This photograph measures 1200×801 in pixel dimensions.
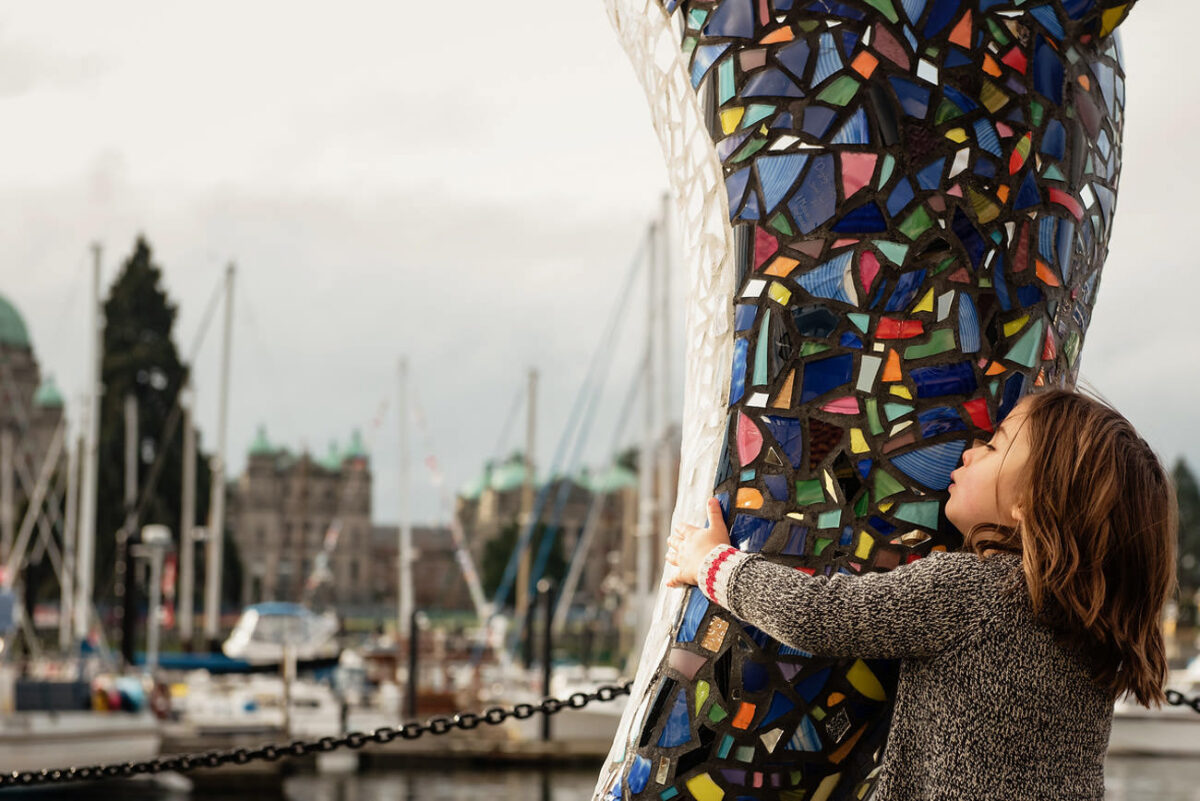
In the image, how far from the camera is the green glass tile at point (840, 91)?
2639 mm

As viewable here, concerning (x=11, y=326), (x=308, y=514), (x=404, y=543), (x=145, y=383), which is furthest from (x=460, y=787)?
(x=308, y=514)

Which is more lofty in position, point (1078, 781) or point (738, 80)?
point (738, 80)

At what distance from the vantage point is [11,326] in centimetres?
7019

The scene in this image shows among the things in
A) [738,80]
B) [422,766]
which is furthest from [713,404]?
[422,766]

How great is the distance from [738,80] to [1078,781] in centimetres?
134

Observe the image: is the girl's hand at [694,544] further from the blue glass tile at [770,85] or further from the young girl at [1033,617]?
the blue glass tile at [770,85]

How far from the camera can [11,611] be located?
17.3 m

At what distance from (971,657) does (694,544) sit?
1.74 feet

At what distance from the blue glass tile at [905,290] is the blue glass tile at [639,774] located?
2.92 ft

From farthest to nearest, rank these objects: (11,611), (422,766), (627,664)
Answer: (627,664) < (422,766) < (11,611)

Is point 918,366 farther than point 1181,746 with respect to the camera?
No

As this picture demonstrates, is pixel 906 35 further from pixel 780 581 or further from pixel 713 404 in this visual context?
pixel 780 581

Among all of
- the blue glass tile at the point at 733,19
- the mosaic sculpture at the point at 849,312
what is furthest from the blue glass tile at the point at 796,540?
the blue glass tile at the point at 733,19

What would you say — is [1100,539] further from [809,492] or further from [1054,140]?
[1054,140]
